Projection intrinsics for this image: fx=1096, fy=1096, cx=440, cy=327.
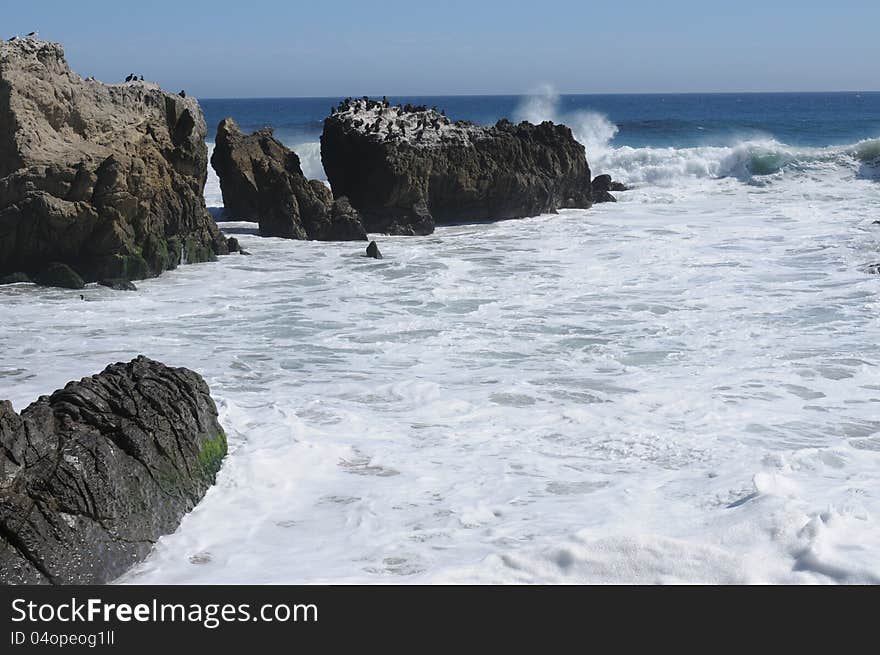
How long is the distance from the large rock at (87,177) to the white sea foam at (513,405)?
0.79 metres

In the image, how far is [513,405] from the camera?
9.88 m

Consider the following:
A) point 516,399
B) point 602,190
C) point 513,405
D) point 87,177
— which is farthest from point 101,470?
point 602,190

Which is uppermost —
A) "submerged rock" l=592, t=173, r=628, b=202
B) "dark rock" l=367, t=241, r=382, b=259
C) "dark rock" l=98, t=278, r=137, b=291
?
"submerged rock" l=592, t=173, r=628, b=202

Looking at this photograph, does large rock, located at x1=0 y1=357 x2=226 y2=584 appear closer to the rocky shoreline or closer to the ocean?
the rocky shoreline

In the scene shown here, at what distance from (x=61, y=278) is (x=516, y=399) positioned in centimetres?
Result: 861

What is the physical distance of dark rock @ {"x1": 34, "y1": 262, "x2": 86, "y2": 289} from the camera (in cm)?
1586

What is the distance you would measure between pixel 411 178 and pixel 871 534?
697 inches

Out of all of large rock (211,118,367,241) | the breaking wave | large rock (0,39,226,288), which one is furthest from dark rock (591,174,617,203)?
large rock (0,39,226,288)

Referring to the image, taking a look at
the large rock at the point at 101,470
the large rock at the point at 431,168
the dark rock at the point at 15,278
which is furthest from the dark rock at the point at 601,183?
the large rock at the point at 101,470

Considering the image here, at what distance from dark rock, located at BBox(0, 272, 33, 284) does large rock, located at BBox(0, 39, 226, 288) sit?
0.63 ft

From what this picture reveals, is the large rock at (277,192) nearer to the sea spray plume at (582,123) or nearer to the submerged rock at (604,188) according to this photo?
the submerged rock at (604,188)
